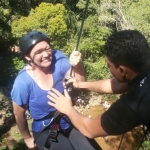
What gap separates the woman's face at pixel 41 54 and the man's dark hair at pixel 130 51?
2.66ft

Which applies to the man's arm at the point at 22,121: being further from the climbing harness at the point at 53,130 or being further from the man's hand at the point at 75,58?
the man's hand at the point at 75,58

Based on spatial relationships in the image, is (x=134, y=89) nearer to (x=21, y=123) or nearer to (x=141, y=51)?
(x=141, y=51)

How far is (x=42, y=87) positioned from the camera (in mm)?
2371

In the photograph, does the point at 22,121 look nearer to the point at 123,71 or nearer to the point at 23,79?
the point at 23,79

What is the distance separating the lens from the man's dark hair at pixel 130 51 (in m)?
1.68

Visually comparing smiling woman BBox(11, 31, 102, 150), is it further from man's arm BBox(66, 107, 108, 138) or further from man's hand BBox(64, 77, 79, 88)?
man's arm BBox(66, 107, 108, 138)

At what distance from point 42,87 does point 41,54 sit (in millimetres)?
351

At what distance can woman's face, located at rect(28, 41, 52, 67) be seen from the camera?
2.31 meters

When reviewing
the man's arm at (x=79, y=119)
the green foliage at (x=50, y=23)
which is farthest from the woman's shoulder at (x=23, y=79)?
the green foliage at (x=50, y=23)

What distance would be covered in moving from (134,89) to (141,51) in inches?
11.7

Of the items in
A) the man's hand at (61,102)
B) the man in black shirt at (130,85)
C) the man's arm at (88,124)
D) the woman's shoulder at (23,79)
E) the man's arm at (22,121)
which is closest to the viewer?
the man in black shirt at (130,85)

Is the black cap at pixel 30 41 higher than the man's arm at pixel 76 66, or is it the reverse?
the black cap at pixel 30 41

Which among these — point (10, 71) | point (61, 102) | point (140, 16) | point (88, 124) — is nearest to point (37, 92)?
point (61, 102)

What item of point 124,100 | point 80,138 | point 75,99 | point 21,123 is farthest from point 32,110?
point 75,99
